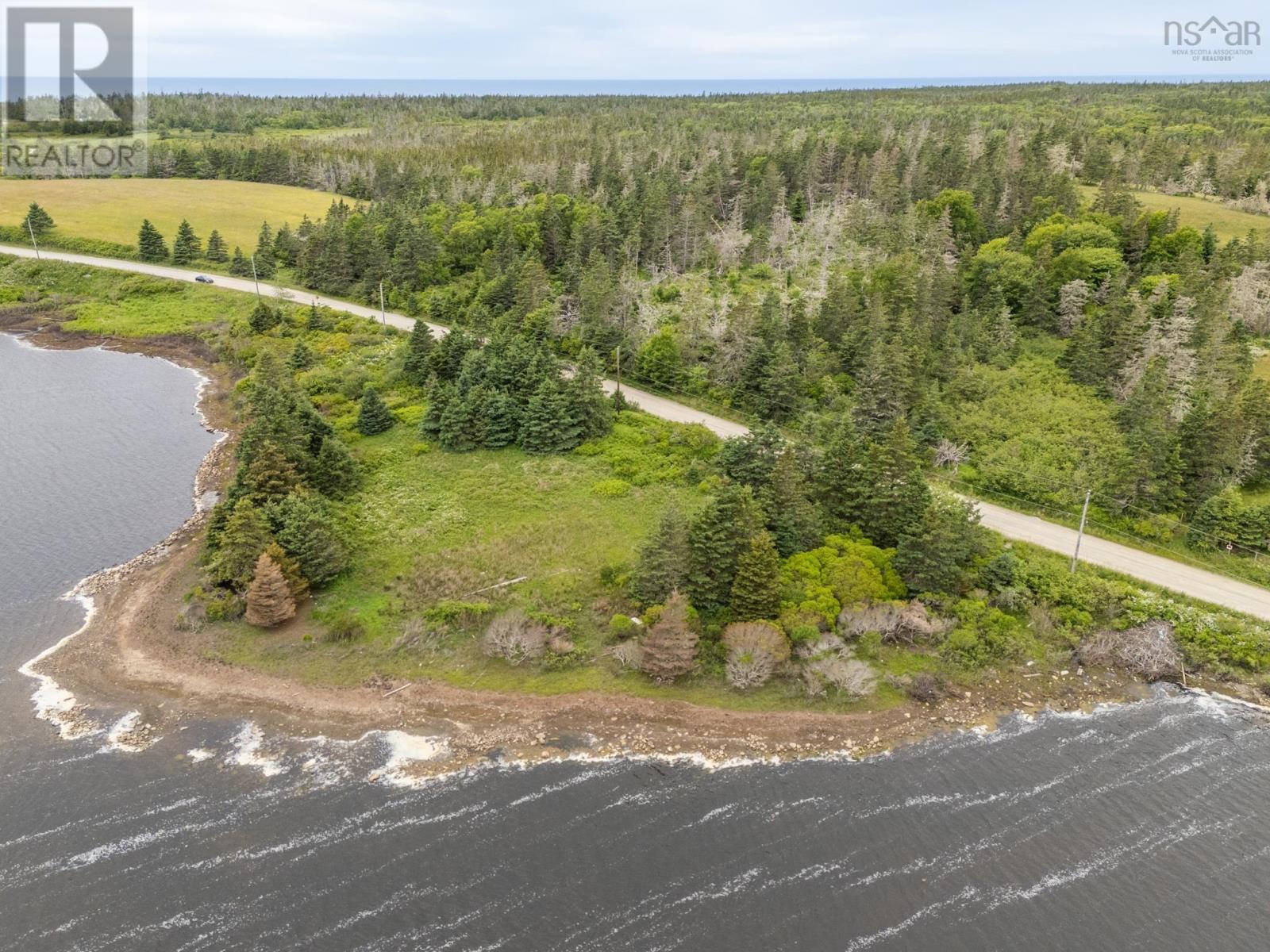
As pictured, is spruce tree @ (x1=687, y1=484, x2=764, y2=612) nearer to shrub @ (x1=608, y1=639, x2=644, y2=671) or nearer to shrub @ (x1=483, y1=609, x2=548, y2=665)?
shrub @ (x1=608, y1=639, x2=644, y2=671)

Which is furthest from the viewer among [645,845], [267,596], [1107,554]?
[1107,554]

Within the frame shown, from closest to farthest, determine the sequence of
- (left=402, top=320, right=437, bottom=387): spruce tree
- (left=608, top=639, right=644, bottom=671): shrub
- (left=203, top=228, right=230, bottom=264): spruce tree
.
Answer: (left=608, top=639, right=644, bottom=671): shrub < (left=402, top=320, right=437, bottom=387): spruce tree < (left=203, top=228, right=230, bottom=264): spruce tree

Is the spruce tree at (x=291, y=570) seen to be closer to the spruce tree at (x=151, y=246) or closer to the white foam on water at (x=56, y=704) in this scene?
the white foam on water at (x=56, y=704)

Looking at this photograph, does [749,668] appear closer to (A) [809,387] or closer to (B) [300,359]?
(A) [809,387]

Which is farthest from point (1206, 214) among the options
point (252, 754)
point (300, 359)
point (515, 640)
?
point (252, 754)

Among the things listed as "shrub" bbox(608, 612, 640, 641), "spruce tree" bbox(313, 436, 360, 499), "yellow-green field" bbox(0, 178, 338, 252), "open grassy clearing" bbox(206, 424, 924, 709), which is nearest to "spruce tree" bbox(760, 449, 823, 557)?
"open grassy clearing" bbox(206, 424, 924, 709)

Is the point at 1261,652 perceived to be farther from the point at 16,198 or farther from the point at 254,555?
the point at 16,198
